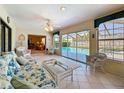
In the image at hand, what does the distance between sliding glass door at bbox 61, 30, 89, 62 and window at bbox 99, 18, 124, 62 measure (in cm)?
128

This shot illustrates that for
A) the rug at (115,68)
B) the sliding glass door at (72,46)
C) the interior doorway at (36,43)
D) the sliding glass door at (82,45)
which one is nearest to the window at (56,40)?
the sliding glass door at (72,46)

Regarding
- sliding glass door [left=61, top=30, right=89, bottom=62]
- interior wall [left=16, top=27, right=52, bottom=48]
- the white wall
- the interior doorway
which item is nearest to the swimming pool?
sliding glass door [left=61, top=30, right=89, bottom=62]

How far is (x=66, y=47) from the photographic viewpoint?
8.98 metres

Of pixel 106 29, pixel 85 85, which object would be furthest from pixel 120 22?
pixel 85 85

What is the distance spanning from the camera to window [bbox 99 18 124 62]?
4.33 m

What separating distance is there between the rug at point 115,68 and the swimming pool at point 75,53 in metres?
1.75

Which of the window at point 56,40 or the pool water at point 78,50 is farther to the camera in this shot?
the window at point 56,40

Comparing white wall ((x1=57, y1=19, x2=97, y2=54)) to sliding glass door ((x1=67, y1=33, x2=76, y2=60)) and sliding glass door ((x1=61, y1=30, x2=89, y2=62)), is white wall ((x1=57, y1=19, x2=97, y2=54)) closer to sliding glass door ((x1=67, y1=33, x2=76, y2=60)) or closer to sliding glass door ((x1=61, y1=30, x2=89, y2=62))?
sliding glass door ((x1=61, y1=30, x2=89, y2=62))

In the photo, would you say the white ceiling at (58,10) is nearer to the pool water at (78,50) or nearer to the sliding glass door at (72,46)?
the pool water at (78,50)

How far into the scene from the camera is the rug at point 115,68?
4179 mm

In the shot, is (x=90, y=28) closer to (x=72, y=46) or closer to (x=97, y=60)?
(x=97, y=60)

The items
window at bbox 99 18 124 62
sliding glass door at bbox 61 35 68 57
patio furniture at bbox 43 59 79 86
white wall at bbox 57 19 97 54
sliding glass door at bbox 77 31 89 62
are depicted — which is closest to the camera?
patio furniture at bbox 43 59 79 86
